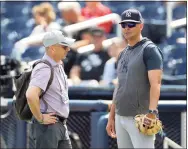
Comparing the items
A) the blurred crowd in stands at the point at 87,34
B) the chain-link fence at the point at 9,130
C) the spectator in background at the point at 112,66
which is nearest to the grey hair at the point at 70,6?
the blurred crowd in stands at the point at 87,34

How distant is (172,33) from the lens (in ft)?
33.9

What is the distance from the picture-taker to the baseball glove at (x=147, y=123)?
479 cm

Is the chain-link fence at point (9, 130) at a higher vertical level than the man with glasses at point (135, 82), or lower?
lower

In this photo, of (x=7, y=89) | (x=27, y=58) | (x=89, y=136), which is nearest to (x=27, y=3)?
(x=27, y=58)

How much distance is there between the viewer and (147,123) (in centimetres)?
478

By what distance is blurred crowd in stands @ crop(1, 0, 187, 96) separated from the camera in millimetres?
8828

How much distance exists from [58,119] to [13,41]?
18.8 ft

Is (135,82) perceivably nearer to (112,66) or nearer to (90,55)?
(112,66)

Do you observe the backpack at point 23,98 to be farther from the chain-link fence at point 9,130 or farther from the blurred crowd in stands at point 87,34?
the blurred crowd in stands at point 87,34

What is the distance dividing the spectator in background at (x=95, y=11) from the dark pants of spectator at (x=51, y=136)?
516 cm

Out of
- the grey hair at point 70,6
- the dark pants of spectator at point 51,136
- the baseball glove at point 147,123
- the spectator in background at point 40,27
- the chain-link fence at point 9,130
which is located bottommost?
the chain-link fence at point 9,130

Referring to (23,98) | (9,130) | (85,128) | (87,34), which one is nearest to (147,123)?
(23,98)

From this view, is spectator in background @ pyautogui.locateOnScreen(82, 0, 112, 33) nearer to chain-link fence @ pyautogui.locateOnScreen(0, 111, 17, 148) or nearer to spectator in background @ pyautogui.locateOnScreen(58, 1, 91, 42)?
spectator in background @ pyautogui.locateOnScreen(58, 1, 91, 42)

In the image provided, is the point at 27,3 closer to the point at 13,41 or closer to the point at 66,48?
the point at 13,41
